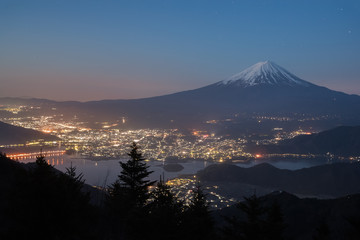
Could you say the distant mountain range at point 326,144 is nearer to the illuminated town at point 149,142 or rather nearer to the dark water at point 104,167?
the illuminated town at point 149,142

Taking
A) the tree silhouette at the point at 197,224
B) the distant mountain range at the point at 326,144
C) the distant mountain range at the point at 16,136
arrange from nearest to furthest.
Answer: the tree silhouette at the point at 197,224, the distant mountain range at the point at 16,136, the distant mountain range at the point at 326,144

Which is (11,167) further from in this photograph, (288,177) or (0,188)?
(288,177)

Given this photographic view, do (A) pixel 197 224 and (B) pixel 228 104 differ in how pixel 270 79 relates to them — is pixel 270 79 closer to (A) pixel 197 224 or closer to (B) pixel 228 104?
(B) pixel 228 104

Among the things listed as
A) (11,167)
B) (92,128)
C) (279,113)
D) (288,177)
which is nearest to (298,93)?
(279,113)

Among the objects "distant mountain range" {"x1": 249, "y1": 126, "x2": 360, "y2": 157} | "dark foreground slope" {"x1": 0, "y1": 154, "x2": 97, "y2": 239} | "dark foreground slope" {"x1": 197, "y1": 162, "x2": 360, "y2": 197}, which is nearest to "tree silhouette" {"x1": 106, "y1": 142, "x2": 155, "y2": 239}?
"dark foreground slope" {"x1": 0, "y1": 154, "x2": 97, "y2": 239}

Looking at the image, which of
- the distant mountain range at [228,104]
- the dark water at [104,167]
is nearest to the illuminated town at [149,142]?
the dark water at [104,167]

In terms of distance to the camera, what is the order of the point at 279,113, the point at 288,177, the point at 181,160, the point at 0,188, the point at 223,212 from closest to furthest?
the point at 0,188
the point at 223,212
the point at 288,177
the point at 181,160
the point at 279,113

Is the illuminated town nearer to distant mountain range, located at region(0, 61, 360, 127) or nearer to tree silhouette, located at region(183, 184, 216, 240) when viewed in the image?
distant mountain range, located at region(0, 61, 360, 127)
